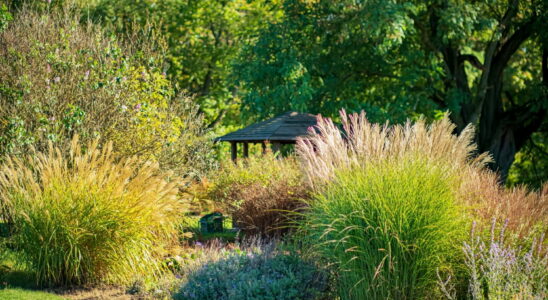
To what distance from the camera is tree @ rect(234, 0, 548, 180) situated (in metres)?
15.5

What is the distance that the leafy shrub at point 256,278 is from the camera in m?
5.38

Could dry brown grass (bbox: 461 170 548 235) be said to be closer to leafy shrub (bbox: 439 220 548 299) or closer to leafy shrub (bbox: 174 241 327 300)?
leafy shrub (bbox: 439 220 548 299)

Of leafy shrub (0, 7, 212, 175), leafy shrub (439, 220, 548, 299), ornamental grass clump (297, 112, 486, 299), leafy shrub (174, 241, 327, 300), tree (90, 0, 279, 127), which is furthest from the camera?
tree (90, 0, 279, 127)

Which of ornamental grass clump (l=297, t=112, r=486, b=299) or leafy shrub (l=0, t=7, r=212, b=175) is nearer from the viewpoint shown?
ornamental grass clump (l=297, t=112, r=486, b=299)

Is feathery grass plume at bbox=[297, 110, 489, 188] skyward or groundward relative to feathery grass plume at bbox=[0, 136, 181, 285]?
skyward

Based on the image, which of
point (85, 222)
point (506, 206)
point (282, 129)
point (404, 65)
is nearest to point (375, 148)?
point (506, 206)

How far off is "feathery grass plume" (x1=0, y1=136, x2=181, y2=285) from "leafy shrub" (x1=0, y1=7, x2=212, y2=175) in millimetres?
1701

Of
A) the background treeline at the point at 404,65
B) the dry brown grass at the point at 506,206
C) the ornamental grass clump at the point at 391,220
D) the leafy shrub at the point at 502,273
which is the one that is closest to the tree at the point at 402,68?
the background treeline at the point at 404,65

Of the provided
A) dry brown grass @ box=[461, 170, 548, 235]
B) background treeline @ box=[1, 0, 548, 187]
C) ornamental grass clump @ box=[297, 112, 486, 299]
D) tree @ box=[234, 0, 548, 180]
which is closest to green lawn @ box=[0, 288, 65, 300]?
ornamental grass clump @ box=[297, 112, 486, 299]

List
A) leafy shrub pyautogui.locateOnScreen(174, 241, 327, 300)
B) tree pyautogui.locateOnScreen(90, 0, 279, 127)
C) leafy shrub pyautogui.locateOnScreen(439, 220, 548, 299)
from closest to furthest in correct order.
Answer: leafy shrub pyautogui.locateOnScreen(439, 220, 548, 299)
leafy shrub pyautogui.locateOnScreen(174, 241, 327, 300)
tree pyautogui.locateOnScreen(90, 0, 279, 127)

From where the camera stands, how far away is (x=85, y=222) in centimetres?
675

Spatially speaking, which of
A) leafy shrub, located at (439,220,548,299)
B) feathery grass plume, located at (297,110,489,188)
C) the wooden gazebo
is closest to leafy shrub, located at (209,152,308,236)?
feathery grass plume, located at (297,110,489,188)

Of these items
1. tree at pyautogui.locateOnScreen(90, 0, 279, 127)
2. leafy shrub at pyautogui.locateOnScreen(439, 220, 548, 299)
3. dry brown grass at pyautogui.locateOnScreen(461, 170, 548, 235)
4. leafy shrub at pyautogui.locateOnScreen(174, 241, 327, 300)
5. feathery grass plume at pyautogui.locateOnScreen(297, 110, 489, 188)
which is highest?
tree at pyautogui.locateOnScreen(90, 0, 279, 127)

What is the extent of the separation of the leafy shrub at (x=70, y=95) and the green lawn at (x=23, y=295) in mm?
2402
